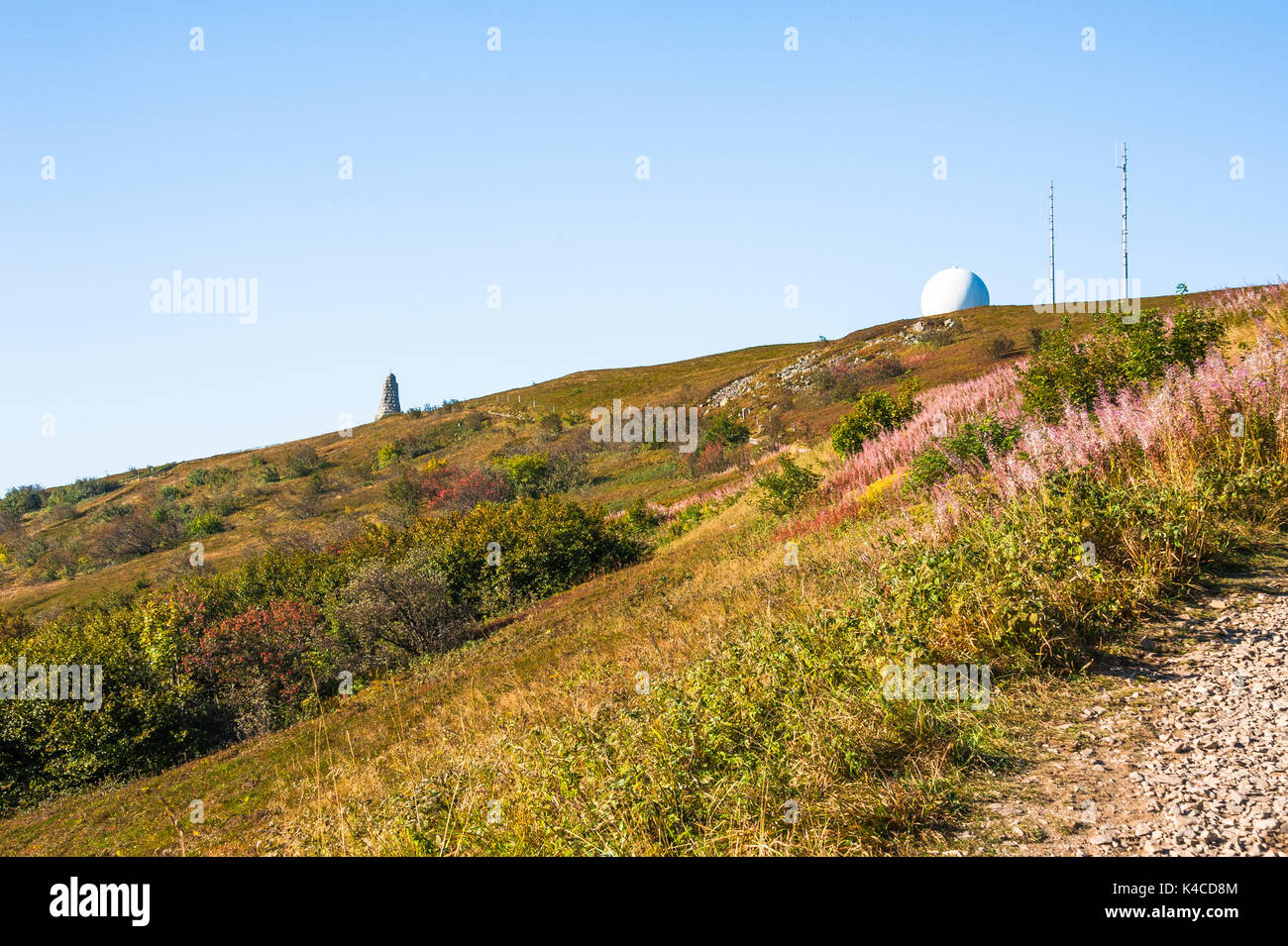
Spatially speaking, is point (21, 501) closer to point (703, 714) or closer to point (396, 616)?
point (396, 616)

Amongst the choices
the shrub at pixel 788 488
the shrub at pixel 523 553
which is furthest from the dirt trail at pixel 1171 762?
the shrub at pixel 523 553

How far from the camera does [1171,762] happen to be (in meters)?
3.57

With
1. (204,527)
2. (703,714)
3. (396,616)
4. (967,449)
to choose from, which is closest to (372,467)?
(204,527)

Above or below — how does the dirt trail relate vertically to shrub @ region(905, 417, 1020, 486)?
below

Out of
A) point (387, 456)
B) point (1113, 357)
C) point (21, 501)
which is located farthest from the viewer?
point (21, 501)

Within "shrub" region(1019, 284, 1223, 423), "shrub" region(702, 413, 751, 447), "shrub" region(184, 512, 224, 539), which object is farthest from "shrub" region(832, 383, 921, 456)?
"shrub" region(184, 512, 224, 539)

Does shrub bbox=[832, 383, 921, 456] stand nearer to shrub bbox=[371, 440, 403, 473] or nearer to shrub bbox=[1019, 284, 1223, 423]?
shrub bbox=[1019, 284, 1223, 423]

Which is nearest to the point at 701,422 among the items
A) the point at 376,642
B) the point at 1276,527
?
the point at 376,642

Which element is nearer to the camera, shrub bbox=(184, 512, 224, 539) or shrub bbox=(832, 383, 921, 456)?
shrub bbox=(832, 383, 921, 456)

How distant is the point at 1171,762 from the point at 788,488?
45.3 ft

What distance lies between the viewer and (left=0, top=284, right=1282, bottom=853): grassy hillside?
3896 millimetres

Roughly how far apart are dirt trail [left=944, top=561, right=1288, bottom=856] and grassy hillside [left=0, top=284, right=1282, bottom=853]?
318 mm

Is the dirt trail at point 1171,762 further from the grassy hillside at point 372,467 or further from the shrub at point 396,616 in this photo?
the grassy hillside at point 372,467

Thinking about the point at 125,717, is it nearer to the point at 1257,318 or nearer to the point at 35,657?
the point at 35,657
